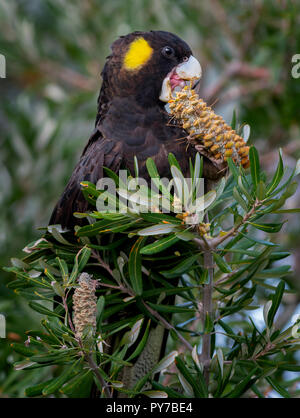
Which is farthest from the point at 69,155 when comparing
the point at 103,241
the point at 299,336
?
the point at 299,336

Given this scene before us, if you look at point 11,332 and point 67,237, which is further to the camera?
point 11,332

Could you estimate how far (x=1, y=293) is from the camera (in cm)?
200

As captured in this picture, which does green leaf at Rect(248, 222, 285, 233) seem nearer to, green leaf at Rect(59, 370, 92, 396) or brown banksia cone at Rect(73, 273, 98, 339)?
brown banksia cone at Rect(73, 273, 98, 339)

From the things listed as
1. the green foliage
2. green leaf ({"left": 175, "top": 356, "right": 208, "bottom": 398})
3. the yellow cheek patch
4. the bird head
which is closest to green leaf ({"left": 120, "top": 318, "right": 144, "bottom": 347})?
the green foliage

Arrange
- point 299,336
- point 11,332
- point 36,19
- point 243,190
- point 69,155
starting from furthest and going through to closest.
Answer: point 36,19 < point 69,155 < point 11,332 < point 299,336 < point 243,190

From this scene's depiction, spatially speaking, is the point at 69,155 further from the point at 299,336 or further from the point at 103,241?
the point at 299,336

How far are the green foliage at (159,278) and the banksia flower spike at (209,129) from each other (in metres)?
0.05

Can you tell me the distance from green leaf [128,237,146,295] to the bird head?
2.08 ft

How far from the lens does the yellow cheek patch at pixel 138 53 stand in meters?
1.63

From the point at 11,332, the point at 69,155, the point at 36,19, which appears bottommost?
the point at 11,332

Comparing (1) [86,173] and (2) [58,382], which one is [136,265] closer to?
(2) [58,382]

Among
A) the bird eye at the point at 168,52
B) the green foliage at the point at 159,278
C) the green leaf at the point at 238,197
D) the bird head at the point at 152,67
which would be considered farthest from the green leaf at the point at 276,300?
the bird eye at the point at 168,52

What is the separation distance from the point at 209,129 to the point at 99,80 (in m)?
1.63

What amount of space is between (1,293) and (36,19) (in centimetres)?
197
